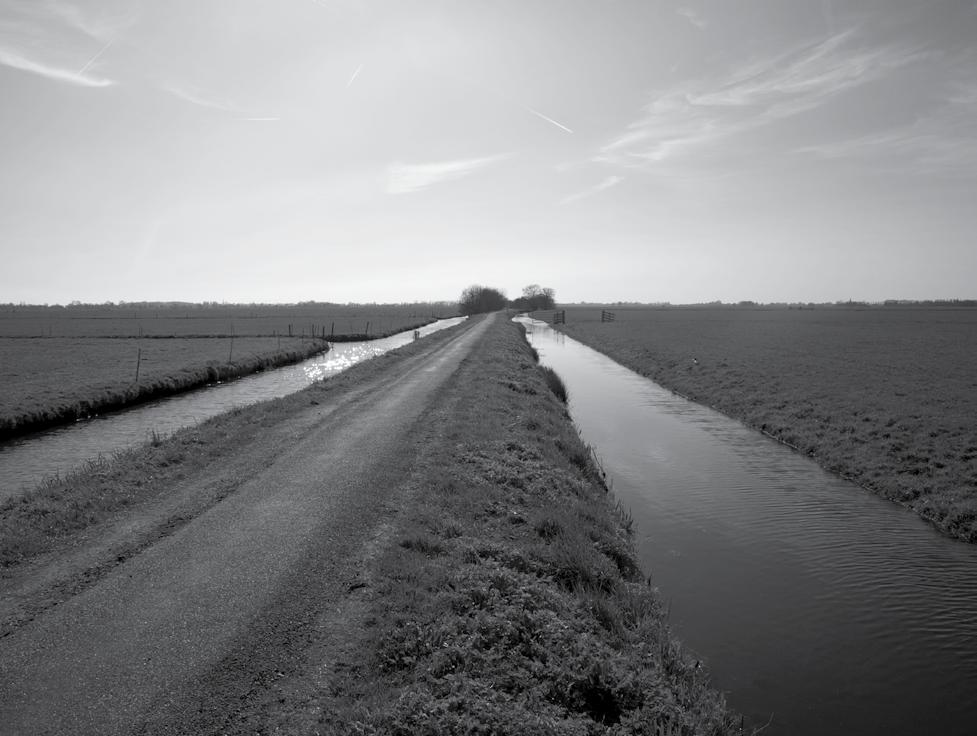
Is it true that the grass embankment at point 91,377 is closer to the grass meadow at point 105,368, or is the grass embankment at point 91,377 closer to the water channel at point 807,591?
the grass meadow at point 105,368

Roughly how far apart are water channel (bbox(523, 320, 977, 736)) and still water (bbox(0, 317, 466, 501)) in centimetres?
1620

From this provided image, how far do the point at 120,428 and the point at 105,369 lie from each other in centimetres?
1593

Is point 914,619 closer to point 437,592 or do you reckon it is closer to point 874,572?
point 874,572

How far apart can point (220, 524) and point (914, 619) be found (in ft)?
39.9

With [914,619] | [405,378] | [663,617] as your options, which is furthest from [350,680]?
[405,378]

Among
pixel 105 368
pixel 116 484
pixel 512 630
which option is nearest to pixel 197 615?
pixel 512 630

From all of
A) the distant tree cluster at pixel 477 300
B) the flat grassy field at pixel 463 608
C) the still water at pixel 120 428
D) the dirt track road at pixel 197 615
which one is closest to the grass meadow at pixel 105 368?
the still water at pixel 120 428

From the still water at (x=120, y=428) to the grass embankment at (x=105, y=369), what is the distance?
2.61 feet

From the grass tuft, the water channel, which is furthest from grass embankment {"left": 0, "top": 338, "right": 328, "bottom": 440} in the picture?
the water channel

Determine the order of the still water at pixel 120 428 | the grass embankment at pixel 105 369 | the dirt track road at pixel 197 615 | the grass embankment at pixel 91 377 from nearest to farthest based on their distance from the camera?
the dirt track road at pixel 197 615
the still water at pixel 120 428
the grass embankment at pixel 91 377
the grass embankment at pixel 105 369

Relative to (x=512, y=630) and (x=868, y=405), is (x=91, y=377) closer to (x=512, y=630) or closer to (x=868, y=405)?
(x=512, y=630)

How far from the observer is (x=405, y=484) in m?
12.1

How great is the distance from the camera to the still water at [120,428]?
16188 millimetres

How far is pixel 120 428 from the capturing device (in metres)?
21.8
